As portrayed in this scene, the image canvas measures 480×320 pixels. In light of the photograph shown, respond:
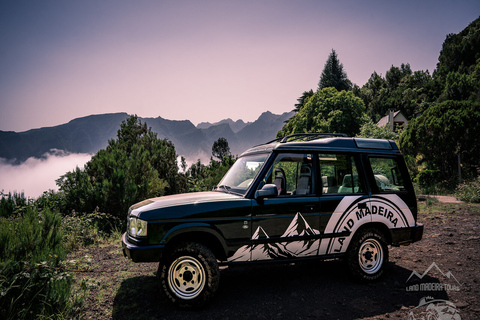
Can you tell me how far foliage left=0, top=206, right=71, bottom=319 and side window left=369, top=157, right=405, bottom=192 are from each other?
15.8 ft

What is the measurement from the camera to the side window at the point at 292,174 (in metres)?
4.88

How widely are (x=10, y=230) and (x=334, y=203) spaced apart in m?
4.60

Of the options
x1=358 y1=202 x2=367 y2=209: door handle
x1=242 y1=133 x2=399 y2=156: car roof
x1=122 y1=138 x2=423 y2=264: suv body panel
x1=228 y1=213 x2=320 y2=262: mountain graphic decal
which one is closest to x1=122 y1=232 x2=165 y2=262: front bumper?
x1=122 y1=138 x2=423 y2=264: suv body panel

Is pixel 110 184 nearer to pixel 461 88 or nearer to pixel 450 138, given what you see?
pixel 450 138

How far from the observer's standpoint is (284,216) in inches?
177

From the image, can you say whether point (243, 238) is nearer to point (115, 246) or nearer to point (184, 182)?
point (115, 246)

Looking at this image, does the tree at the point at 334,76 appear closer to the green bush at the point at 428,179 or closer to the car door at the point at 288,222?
the green bush at the point at 428,179

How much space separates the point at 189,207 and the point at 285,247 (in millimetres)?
1496

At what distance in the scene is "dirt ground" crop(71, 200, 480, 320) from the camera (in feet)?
13.1

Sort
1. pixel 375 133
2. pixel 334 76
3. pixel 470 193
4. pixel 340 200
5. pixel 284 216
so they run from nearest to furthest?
pixel 284 216 < pixel 340 200 < pixel 470 193 < pixel 375 133 < pixel 334 76

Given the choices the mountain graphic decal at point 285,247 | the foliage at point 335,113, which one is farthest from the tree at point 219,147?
the mountain graphic decal at point 285,247

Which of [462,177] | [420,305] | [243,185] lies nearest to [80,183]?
[243,185]

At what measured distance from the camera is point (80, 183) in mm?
9672

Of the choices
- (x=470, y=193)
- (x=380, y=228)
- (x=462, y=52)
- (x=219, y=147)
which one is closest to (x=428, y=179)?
(x=470, y=193)
